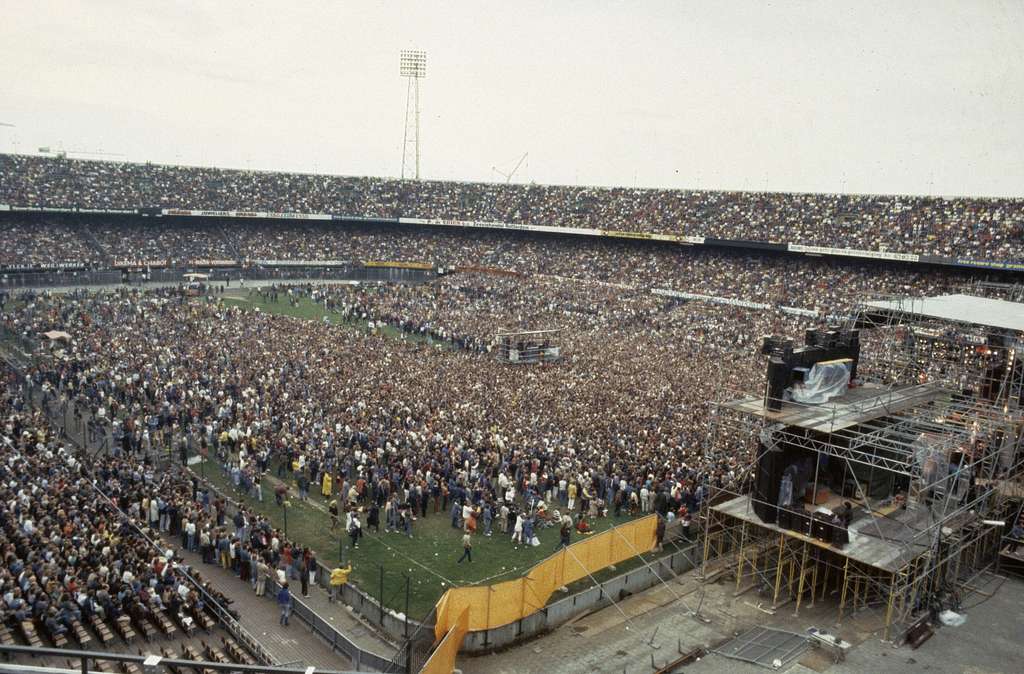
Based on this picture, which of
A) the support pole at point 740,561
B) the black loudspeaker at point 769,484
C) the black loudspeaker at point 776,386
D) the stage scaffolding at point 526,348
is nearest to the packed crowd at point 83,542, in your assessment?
the support pole at point 740,561

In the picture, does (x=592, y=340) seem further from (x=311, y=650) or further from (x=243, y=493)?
(x=311, y=650)

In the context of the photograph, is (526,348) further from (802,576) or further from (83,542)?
(83,542)

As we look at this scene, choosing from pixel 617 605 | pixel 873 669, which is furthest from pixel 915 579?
pixel 617 605

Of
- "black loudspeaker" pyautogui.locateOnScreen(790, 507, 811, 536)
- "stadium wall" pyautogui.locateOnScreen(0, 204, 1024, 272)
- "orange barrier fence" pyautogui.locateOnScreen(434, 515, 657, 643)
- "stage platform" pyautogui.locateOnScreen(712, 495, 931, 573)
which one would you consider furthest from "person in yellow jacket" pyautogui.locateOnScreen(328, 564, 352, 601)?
"stadium wall" pyautogui.locateOnScreen(0, 204, 1024, 272)

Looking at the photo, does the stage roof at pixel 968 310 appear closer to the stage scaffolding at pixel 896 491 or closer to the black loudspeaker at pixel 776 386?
the stage scaffolding at pixel 896 491

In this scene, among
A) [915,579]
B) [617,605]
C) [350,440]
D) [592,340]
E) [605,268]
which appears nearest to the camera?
[915,579]

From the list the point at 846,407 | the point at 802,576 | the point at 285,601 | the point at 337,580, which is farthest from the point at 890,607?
the point at 285,601
